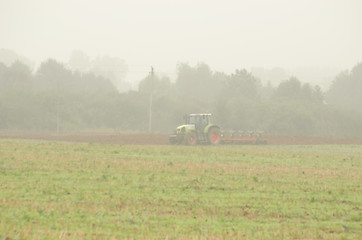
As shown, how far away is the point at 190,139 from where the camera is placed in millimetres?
32094

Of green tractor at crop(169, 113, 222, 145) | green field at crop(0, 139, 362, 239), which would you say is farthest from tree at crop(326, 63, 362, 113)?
green field at crop(0, 139, 362, 239)

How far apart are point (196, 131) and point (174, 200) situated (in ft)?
70.0

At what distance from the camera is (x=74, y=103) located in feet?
204

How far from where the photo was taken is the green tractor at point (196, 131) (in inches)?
1265

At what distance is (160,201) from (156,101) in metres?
55.1

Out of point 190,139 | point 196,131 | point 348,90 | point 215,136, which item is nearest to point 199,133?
point 196,131

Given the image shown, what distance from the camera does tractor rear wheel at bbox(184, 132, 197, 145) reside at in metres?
31.9

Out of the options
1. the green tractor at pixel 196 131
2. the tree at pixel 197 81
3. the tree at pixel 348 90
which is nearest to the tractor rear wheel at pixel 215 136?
the green tractor at pixel 196 131

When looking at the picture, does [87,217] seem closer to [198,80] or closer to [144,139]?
[144,139]

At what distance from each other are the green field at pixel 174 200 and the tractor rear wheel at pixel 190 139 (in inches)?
490

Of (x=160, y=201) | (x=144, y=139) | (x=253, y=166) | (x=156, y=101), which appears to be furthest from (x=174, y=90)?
(x=160, y=201)

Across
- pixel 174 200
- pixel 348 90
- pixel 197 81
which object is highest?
pixel 197 81

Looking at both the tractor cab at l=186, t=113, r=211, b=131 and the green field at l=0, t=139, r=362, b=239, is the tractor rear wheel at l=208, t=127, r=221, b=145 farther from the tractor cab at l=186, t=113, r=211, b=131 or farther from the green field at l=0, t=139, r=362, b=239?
the green field at l=0, t=139, r=362, b=239

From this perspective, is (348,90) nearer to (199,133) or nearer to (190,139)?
(199,133)
